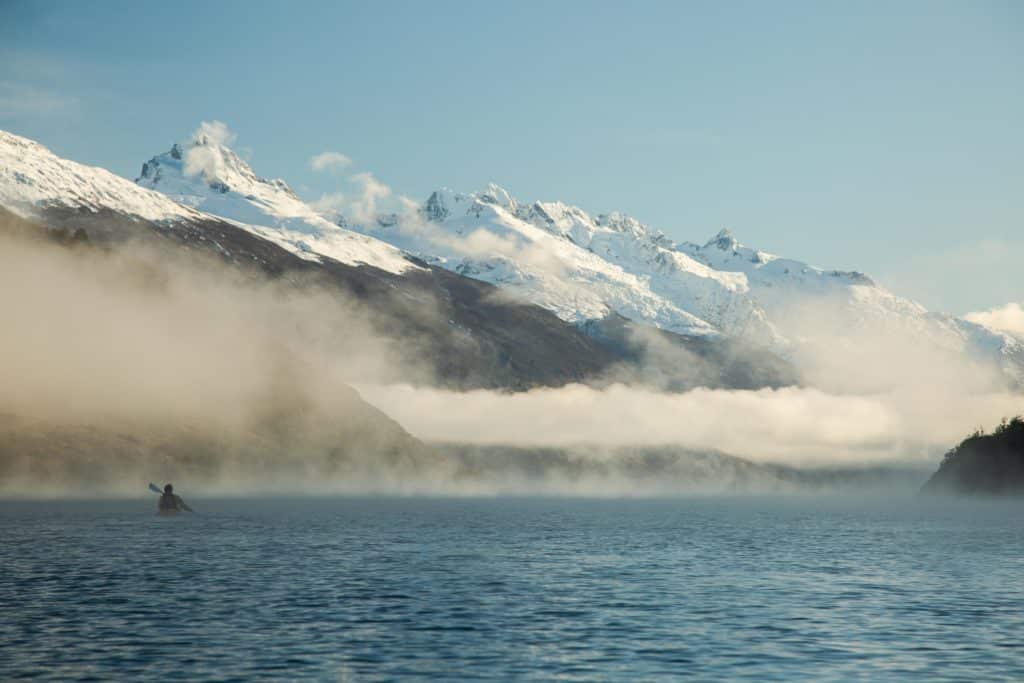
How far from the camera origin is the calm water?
50781 mm

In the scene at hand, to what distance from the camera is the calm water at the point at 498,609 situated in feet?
167

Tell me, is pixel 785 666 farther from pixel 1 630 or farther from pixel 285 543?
pixel 285 543

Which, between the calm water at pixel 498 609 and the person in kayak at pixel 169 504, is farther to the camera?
the person in kayak at pixel 169 504

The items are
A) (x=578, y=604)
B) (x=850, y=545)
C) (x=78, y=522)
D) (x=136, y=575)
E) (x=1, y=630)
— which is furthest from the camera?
(x=78, y=522)

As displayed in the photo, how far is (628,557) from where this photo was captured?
110m

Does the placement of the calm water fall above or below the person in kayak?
below

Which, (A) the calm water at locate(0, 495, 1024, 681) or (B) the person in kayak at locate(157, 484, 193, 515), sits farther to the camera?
(B) the person in kayak at locate(157, 484, 193, 515)

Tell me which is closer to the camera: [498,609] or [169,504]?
[498,609]

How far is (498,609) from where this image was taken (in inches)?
2766

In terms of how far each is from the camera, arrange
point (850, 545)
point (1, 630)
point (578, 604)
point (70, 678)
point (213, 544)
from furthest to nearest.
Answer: point (850, 545) < point (213, 544) < point (578, 604) < point (1, 630) < point (70, 678)

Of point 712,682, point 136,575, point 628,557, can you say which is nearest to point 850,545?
point 628,557

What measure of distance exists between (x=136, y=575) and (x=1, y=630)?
88.1 ft

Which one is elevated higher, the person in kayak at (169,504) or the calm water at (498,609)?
the person in kayak at (169,504)

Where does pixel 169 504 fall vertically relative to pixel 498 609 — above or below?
above
